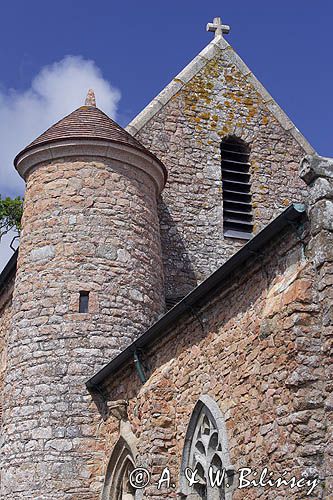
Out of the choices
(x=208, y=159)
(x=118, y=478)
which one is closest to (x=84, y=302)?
(x=118, y=478)

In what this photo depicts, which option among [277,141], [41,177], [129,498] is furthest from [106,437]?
[277,141]

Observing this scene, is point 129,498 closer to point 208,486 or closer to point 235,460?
point 208,486

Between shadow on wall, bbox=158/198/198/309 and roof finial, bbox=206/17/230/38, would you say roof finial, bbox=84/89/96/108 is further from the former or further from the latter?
roof finial, bbox=206/17/230/38

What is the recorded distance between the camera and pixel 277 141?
14.3 m

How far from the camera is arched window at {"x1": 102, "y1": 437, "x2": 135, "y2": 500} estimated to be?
9.09 meters

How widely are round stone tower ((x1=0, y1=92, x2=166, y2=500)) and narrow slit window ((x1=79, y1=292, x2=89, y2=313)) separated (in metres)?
0.01

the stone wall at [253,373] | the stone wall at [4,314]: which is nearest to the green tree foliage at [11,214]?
the stone wall at [4,314]

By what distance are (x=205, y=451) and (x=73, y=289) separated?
11.3 ft

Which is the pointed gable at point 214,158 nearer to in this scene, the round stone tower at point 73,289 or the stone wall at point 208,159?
the stone wall at point 208,159

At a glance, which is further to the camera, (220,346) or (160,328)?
(160,328)

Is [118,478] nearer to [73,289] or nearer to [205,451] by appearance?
[205,451]

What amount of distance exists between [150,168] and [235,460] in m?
5.58

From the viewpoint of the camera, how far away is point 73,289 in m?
10.0

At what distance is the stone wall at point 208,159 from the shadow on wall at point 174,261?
16 millimetres
